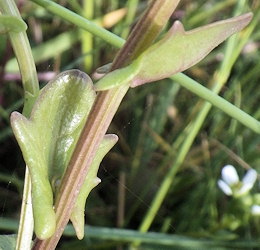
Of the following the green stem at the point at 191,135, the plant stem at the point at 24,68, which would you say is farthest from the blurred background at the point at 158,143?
the plant stem at the point at 24,68

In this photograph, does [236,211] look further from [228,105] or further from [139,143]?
[228,105]

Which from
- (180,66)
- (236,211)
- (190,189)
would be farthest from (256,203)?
(180,66)

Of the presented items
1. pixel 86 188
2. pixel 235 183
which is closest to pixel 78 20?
pixel 86 188

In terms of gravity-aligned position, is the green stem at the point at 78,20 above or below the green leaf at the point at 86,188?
above

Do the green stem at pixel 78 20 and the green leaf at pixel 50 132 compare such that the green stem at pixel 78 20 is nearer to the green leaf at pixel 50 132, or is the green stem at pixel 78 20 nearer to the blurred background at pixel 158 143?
the green leaf at pixel 50 132

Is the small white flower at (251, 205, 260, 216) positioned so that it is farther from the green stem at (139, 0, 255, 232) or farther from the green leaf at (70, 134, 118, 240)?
the green leaf at (70, 134, 118, 240)

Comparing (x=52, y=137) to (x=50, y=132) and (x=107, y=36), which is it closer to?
(x=50, y=132)
